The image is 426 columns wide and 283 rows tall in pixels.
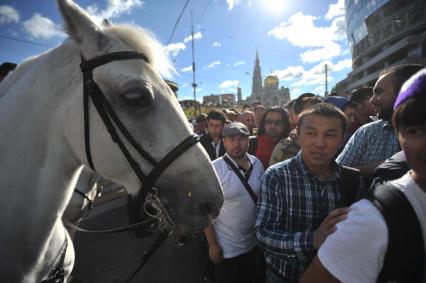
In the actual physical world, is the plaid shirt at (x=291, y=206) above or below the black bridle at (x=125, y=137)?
below

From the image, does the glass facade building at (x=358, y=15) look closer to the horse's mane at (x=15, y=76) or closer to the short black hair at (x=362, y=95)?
the short black hair at (x=362, y=95)

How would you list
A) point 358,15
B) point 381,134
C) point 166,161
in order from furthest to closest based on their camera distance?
1. point 358,15
2. point 381,134
3. point 166,161

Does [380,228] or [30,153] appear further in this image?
[30,153]

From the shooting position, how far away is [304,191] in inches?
70.1

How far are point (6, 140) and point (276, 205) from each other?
1.93m

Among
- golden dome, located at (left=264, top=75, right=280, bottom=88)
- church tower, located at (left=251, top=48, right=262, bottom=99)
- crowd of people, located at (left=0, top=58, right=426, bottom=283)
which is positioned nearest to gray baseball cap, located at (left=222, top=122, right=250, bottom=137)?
crowd of people, located at (left=0, top=58, right=426, bottom=283)

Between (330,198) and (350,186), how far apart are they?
198 mm

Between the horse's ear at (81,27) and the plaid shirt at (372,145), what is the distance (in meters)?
2.62

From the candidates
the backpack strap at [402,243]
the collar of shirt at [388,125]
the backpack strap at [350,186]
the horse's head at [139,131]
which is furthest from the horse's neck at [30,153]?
the collar of shirt at [388,125]

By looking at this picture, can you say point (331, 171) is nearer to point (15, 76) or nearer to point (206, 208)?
point (206, 208)

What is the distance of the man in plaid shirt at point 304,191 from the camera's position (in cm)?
176

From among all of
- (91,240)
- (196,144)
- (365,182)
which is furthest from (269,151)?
(91,240)

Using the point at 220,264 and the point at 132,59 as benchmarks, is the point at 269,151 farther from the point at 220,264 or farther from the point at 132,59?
the point at 132,59

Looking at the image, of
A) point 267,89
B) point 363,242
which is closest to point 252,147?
point 363,242
